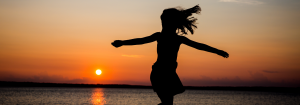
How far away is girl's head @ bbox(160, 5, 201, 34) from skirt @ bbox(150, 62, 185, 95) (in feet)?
1.65

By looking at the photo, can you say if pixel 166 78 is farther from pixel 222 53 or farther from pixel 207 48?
pixel 222 53

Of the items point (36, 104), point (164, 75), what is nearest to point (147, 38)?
point (164, 75)

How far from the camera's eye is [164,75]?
4020 mm

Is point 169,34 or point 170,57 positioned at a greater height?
point 169,34

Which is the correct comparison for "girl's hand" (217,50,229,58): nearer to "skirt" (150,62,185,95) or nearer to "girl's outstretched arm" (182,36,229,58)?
"girl's outstretched arm" (182,36,229,58)

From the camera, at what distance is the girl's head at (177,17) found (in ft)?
13.5

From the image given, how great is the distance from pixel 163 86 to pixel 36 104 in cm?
9185

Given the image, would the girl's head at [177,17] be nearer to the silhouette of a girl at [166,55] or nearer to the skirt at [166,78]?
the silhouette of a girl at [166,55]

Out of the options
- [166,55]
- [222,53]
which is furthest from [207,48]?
[166,55]

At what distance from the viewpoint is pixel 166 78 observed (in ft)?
13.2

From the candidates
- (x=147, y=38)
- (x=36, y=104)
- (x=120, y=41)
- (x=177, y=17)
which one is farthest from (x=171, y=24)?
(x=36, y=104)

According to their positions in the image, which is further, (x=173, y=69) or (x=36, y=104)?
(x=36, y=104)

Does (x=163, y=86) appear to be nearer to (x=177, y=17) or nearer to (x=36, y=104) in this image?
(x=177, y=17)

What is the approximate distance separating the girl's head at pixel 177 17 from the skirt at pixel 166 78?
50 cm
